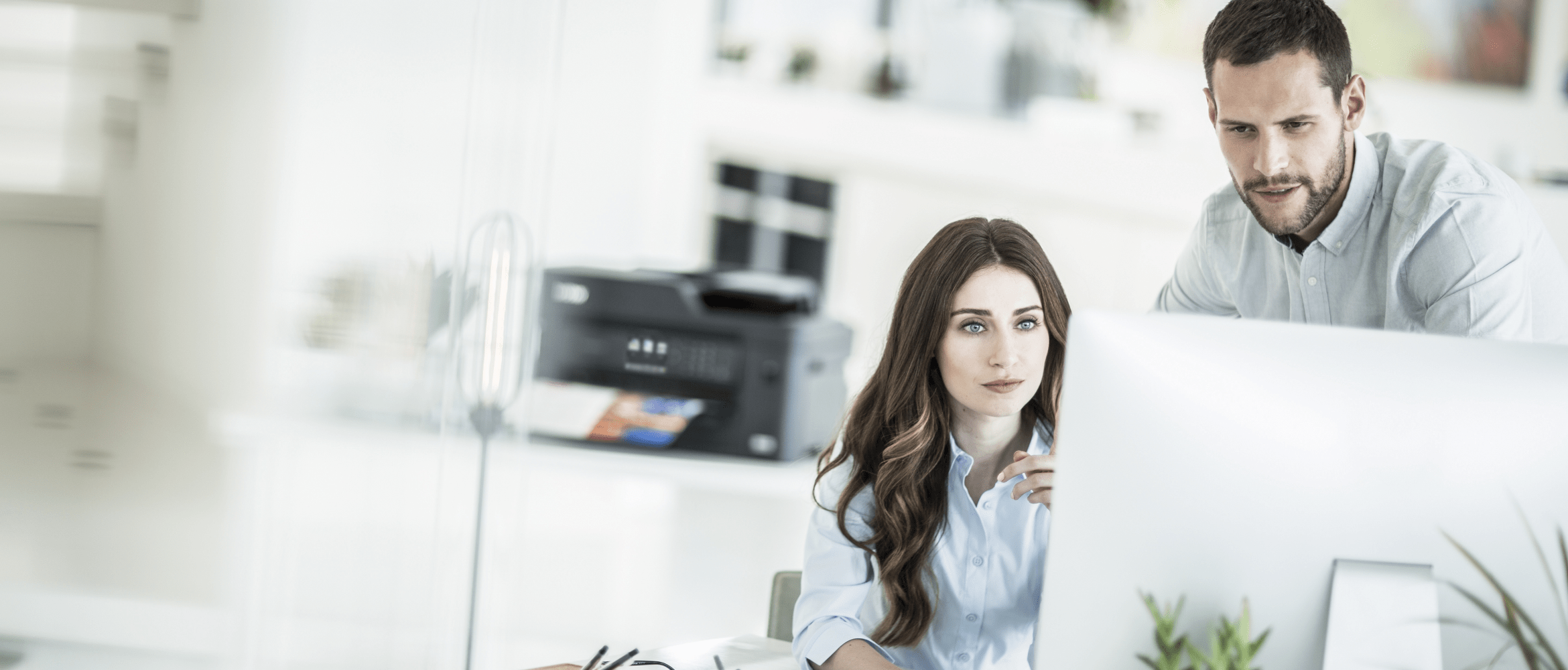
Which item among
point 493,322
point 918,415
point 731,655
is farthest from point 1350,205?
point 493,322

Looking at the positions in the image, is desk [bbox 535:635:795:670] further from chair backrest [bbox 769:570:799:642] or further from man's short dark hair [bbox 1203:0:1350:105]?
man's short dark hair [bbox 1203:0:1350:105]

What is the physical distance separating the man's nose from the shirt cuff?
2.40ft

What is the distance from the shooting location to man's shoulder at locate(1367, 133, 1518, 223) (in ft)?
4.32

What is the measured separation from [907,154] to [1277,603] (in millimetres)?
5592

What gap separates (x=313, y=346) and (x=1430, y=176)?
1682 mm

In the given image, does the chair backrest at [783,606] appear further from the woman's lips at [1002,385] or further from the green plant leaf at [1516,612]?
the green plant leaf at [1516,612]

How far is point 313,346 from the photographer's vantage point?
6.08 ft

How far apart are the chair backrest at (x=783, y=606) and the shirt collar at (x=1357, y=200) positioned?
2.64 ft

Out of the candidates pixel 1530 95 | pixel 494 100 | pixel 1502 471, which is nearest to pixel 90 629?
pixel 494 100

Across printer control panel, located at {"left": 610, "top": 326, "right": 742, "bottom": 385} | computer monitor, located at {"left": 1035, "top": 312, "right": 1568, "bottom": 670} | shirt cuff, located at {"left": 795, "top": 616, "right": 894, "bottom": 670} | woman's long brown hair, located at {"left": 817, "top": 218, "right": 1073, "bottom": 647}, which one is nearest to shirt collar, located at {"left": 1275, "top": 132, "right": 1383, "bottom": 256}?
woman's long brown hair, located at {"left": 817, "top": 218, "right": 1073, "bottom": 647}

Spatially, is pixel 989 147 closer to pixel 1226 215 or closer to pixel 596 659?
pixel 1226 215

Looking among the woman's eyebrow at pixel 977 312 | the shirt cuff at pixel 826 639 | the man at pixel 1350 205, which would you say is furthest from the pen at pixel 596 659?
the man at pixel 1350 205

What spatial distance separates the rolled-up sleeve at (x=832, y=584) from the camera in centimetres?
121

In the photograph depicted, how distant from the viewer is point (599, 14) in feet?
11.1
